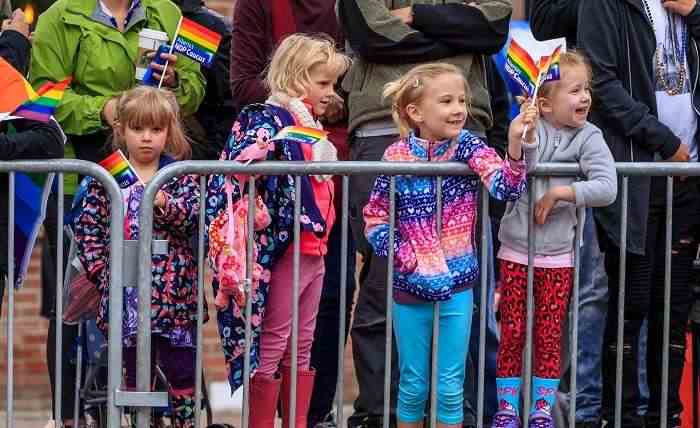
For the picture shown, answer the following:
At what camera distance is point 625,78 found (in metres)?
7.18

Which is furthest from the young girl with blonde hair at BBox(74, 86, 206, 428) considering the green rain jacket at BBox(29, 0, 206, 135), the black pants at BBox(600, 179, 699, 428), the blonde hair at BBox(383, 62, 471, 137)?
the black pants at BBox(600, 179, 699, 428)

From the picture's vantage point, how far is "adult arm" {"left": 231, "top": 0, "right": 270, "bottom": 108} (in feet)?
24.0

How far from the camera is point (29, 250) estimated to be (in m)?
6.60

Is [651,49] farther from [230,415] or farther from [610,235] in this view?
[230,415]

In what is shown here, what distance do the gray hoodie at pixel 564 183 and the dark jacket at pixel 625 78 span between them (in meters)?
0.48

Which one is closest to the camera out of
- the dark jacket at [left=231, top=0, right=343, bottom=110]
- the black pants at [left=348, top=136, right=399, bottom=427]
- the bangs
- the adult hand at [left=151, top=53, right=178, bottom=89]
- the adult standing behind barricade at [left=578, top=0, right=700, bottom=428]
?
the bangs

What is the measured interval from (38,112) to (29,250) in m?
0.49

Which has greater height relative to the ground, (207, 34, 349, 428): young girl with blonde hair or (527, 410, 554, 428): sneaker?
(207, 34, 349, 428): young girl with blonde hair

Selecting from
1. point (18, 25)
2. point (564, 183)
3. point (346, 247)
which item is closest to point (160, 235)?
point (346, 247)

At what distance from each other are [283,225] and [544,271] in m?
0.93

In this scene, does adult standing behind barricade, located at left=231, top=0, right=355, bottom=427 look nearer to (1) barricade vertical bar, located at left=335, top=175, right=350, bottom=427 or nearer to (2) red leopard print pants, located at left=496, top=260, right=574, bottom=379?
(1) barricade vertical bar, located at left=335, top=175, right=350, bottom=427

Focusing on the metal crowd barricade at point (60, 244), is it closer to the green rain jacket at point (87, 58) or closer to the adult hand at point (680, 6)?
the green rain jacket at point (87, 58)

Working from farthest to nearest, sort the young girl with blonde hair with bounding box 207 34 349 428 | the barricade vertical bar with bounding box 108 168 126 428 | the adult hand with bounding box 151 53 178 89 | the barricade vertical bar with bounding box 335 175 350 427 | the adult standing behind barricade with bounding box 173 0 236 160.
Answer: the adult standing behind barricade with bounding box 173 0 236 160
the adult hand with bounding box 151 53 178 89
the young girl with blonde hair with bounding box 207 34 349 428
the barricade vertical bar with bounding box 335 175 350 427
the barricade vertical bar with bounding box 108 168 126 428

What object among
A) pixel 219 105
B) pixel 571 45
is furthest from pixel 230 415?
pixel 571 45
